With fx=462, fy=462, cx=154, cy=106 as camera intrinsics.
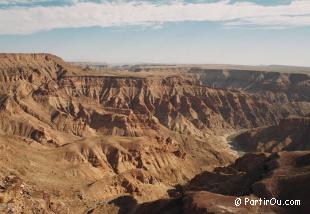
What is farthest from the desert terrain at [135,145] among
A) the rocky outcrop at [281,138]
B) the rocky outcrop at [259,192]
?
the rocky outcrop at [281,138]

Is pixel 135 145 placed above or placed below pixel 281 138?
above

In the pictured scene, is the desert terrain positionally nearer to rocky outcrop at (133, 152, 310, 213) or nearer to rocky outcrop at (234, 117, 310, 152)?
rocky outcrop at (133, 152, 310, 213)

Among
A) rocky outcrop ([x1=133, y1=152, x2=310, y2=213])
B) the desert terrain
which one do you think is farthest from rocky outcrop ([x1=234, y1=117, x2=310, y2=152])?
rocky outcrop ([x1=133, y1=152, x2=310, y2=213])

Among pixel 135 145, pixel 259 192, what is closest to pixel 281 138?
pixel 135 145

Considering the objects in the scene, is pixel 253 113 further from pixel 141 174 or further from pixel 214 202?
pixel 214 202

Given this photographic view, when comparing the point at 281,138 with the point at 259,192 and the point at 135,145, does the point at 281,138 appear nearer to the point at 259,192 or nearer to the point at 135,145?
the point at 135,145

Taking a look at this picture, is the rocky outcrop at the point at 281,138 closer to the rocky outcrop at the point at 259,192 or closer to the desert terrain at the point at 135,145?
the desert terrain at the point at 135,145

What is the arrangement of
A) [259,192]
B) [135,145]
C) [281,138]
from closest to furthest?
1. [259,192]
2. [135,145]
3. [281,138]

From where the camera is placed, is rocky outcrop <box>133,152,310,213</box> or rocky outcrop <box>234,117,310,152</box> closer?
rocky outcrop <box>133,152,310,213</box>
